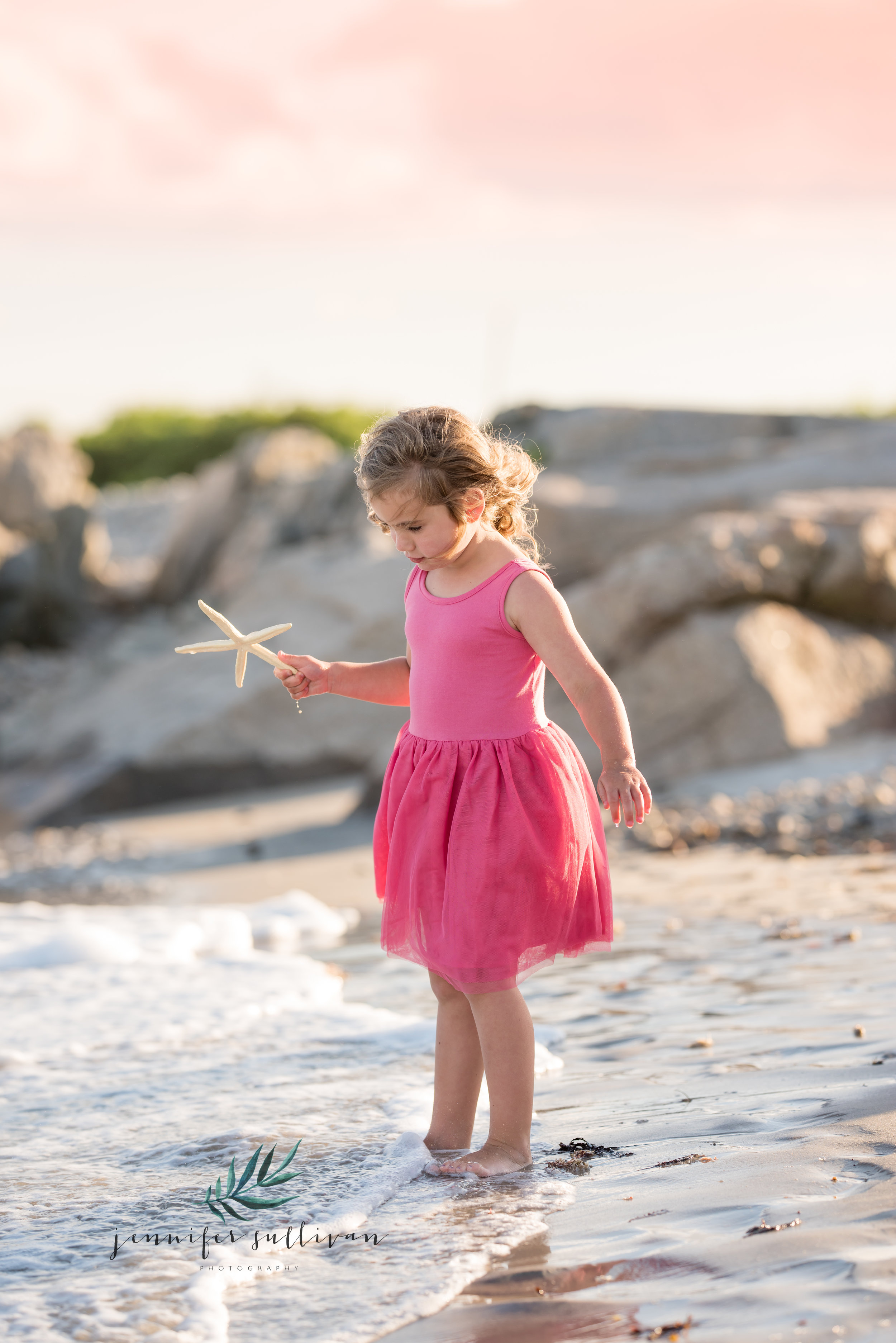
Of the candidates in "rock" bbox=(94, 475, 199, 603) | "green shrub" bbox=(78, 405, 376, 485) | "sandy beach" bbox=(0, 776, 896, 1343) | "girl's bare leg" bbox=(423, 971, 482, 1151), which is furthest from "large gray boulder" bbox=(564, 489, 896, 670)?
"green shrub" bbox=(78, 405, 376, 485)

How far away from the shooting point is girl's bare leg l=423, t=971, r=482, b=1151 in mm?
2865

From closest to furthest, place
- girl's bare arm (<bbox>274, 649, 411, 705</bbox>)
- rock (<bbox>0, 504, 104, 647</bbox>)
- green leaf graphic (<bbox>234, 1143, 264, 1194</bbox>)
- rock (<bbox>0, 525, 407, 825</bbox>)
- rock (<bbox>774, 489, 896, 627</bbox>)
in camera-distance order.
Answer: green leaf graphic (<bbox>234, 1143, 264, 1194</bbox>) → girl's bare arm (<bbox>274, 649, 411, 705</bbox>) → rock (<bbox>774, 489, 896, 627</bbox>) → rock (<bbox>0, 525, 407, 825</bbox>) → rock (<bbox>0, 504, 104, 647</bbox>)

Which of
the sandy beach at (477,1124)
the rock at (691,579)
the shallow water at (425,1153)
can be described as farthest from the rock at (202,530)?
the shallow water at (425,1153)

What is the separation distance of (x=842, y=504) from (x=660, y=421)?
137 inches

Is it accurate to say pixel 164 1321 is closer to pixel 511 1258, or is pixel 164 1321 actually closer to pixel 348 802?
pixel 511 1258

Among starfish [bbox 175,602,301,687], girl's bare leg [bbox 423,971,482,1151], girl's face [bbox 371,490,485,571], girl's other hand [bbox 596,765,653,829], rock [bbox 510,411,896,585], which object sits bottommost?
girl's bare leg [bbox 423,971,482,1151]

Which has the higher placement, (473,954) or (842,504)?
(842,504)

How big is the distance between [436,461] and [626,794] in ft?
2.55

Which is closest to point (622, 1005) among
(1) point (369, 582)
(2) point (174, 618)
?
(1) point (369, 582)

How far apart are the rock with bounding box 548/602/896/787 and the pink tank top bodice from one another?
187 inches

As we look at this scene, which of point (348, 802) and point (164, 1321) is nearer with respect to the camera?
point (164, 1321)

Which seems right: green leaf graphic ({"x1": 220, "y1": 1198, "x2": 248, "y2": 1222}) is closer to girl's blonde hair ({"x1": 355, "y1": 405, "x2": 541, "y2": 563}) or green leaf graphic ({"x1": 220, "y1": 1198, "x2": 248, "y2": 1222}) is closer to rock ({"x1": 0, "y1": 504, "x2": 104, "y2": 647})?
girl's blonde hair ({"x1": 355, "y1": 405, "x2": 541, "y2": 563})

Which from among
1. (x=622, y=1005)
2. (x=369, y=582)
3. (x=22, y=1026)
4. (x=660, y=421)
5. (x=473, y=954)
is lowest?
(x=22, y=1026)

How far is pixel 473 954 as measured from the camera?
271 cm
